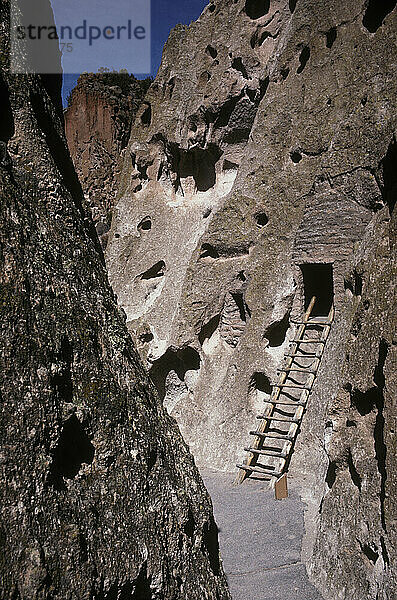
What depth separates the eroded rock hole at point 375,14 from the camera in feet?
24.7

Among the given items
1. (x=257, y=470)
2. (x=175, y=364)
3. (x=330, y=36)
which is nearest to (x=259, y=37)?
(x=330, y=36)

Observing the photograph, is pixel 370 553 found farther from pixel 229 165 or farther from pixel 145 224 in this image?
pixel 145 224

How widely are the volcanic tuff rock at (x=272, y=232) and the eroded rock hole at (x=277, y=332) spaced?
3 cm

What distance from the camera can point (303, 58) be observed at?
867 centimetres

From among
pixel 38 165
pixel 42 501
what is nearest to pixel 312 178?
pixel 38 165

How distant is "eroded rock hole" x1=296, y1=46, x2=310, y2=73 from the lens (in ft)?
28.1

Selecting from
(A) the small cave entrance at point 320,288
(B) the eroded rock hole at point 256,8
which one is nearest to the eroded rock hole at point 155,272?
(A) the small cave entrance at point 320,288

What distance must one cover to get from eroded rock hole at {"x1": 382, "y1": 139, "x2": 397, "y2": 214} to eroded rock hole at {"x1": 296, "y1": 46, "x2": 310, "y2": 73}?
5150 mm

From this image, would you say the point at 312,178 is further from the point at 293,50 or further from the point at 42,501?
the point at 42,501

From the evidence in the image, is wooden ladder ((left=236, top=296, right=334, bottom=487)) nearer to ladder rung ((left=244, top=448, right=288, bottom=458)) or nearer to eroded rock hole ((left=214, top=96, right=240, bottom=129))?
ladder rung ((left=244, top=448, right=288, bottom=458))

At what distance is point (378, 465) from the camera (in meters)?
3.47

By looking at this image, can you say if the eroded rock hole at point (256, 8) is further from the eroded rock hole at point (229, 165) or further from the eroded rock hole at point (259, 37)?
the eroded rock hole at point (229, 165)

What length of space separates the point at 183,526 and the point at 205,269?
7097mm

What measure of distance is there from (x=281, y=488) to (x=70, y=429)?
483 centimetres
